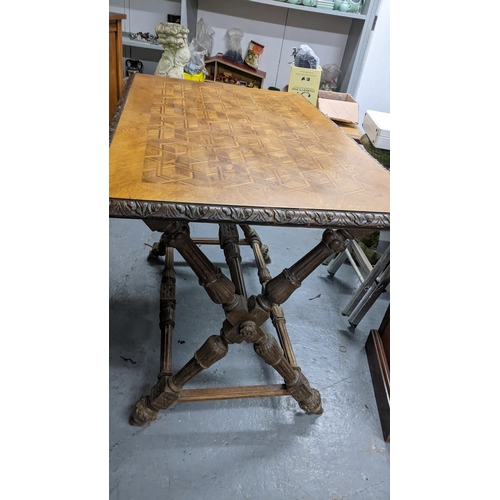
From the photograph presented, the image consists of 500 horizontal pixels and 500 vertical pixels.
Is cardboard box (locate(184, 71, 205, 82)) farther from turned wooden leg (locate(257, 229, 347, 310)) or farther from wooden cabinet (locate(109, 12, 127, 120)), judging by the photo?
turned wooden leg (locate(257, 229, 347, 310))

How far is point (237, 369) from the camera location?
1569 millimetres

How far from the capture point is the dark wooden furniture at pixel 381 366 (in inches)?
57.7

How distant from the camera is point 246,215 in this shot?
83 centimetres

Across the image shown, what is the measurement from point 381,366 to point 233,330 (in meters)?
0.77

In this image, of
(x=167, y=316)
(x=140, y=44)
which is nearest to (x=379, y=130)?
(x=167, y=316)

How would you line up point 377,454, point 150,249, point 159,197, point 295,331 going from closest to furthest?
1. point 159,197
2. point 377,454
3. point 295,331
4. point 150,249

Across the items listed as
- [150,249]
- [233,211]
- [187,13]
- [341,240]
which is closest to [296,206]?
[233,211]

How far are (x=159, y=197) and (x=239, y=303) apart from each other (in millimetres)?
474

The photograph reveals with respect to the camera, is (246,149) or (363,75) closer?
(246,149)

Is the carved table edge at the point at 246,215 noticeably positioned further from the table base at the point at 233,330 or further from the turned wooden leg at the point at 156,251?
the turned wooden leg at the point at 156,251

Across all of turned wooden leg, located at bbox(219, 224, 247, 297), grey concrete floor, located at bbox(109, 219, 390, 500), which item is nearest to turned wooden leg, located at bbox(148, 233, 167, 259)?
grey concrete floor, located at bbox(109, 219, 390, 500)

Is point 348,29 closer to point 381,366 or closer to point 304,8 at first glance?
point 304,8

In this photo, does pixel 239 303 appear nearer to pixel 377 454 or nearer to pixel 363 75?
pixel 377 454

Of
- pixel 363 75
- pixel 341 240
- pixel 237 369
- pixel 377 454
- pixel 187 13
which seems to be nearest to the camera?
pixel 341 240
